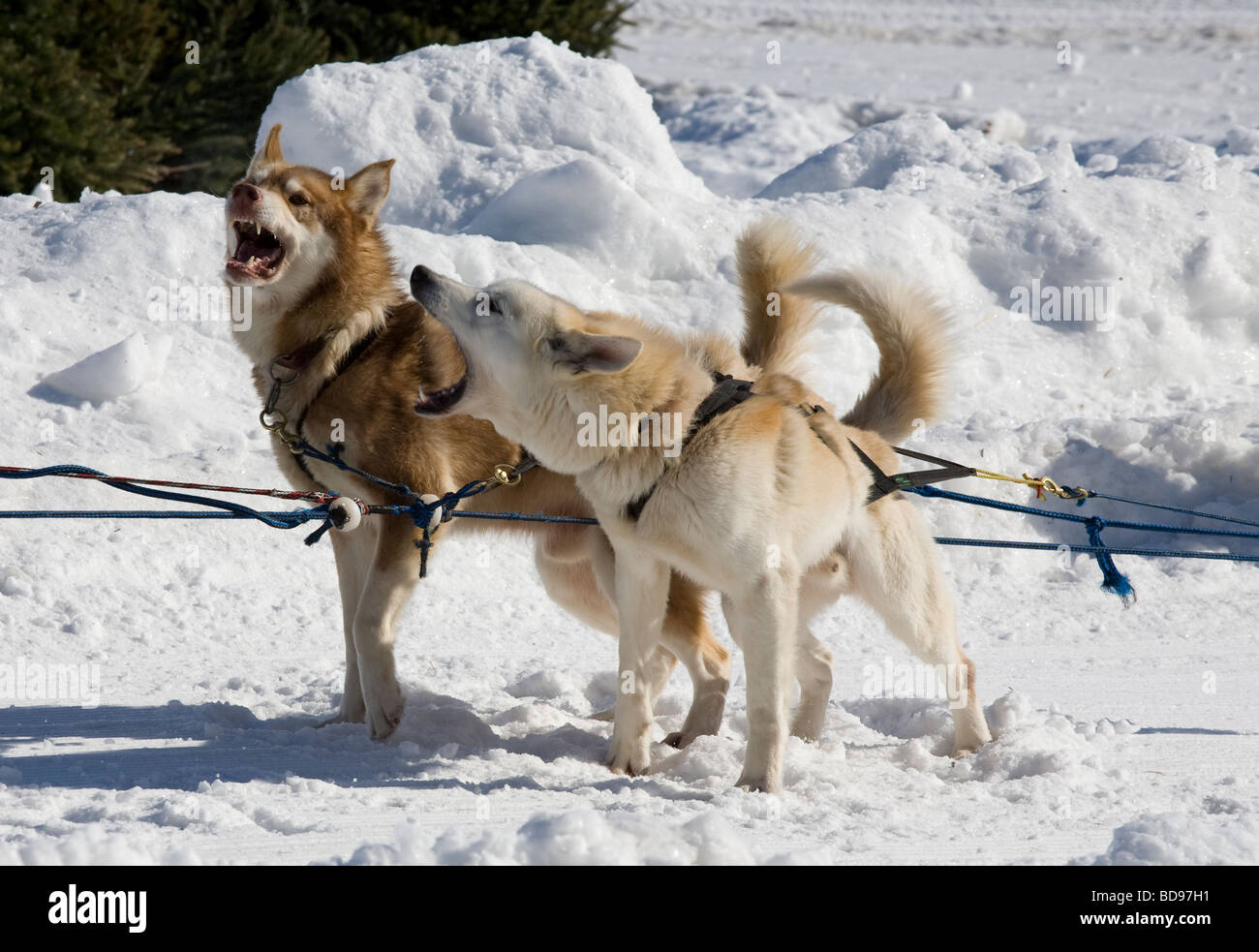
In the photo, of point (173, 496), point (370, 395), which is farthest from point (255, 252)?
point (173, 496)

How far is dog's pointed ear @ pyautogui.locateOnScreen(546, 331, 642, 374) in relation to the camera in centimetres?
344

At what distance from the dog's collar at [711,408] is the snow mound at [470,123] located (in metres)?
5.59

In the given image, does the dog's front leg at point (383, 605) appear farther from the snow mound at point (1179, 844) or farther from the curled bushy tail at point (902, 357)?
the snow mound at point (1179, 844)

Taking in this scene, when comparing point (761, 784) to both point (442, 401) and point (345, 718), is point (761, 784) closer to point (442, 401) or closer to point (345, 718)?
point (442, 401)

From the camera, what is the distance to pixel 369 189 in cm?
435

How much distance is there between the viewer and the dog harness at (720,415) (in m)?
3.59

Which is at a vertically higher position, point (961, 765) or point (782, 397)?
point (782, 397)

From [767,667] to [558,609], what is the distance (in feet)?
9.04

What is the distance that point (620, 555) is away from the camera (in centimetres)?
379

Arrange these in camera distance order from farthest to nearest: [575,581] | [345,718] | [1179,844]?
[575,581]
[345,718]
[1179,844]

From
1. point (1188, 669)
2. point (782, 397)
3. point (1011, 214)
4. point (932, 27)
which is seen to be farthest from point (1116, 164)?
point (932, 27)

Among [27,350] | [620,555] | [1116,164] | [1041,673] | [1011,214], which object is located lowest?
[1041,673]
